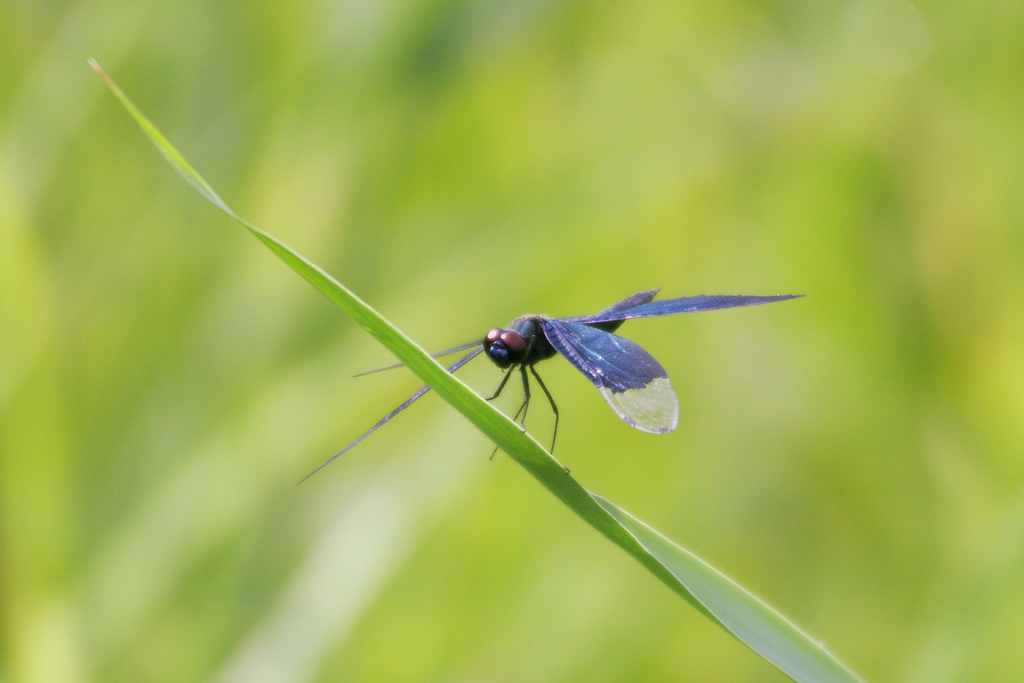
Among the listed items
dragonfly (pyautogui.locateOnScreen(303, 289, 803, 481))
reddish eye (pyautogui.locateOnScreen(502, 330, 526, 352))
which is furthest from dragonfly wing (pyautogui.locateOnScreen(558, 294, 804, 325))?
reddish eye (pyautogui.locateOnScreen(502, 330, 526, 352))

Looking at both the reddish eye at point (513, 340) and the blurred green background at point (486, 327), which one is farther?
the blurred green background at point (486, 327)

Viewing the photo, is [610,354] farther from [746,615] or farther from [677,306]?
[746,615]

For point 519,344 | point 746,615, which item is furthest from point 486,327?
point 746,615

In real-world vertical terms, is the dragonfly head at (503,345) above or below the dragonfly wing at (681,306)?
above

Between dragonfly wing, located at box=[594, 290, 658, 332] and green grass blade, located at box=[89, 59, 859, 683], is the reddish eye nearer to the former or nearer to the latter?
dragonfly wing, located at box=[594, 290, 658, 332]

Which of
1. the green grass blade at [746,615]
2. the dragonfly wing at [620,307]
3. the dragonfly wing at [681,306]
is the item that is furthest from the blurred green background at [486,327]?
the green grass blade at [746,615]

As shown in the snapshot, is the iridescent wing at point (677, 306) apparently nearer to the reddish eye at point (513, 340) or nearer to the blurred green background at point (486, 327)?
the reddish eye at point (513, 340)

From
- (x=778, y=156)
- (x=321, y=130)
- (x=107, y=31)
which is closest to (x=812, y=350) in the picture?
(x=778, y=156)
